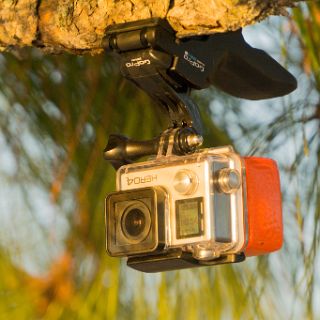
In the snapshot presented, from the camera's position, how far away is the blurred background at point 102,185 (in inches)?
66.6

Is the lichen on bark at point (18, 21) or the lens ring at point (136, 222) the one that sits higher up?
the lichen on bark at point (18, 21)

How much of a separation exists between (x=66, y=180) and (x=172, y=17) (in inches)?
14.8

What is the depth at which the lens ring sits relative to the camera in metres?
1.48

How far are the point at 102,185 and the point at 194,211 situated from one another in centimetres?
33

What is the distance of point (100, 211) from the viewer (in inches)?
69.7

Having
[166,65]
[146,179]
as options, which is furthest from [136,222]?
[166,65]

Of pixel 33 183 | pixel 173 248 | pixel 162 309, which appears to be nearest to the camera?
pixel 173 248

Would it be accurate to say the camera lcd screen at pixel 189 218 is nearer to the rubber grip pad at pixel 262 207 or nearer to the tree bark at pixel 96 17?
the rubber grip pad at pixel 262 207

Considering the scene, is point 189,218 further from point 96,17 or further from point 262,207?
point 96,17

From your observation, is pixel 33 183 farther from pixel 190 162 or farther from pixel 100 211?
pixel 190 162

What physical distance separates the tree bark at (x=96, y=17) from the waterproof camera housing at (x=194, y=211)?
5.7 inches

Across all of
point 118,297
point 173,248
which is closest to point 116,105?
point 118,297

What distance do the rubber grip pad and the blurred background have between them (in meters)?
0.13

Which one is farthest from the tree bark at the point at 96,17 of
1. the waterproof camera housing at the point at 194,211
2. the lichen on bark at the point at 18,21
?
the waterproof camera housing at the point at 194,211
